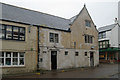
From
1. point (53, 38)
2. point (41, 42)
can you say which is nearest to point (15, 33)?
point (41, 42)

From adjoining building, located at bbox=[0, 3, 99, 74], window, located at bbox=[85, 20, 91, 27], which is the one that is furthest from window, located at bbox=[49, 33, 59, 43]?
window, located at bbox=[85, 20, 91, 27]

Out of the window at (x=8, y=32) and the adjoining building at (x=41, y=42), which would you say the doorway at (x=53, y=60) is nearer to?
the adjoining building at (x=41, y=42)

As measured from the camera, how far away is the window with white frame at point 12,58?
1337 centimetres

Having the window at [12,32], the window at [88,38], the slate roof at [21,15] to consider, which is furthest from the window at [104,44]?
the window at [12,32]

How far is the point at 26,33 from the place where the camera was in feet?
50.4

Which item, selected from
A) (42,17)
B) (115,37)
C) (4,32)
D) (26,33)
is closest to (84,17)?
(42,17)

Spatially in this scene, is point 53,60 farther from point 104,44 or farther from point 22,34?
point 104,44

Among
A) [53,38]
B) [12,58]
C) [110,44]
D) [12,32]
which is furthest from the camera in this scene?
[110,44]

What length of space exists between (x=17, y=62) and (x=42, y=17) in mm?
8880

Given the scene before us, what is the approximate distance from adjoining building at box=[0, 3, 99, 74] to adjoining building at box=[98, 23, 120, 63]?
12030 millimetres

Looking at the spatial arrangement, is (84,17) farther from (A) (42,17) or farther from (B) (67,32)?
(A) (42,17)

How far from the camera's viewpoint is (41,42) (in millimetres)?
16594

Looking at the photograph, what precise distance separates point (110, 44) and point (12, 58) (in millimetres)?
28002

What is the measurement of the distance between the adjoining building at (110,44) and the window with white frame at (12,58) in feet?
83.1
